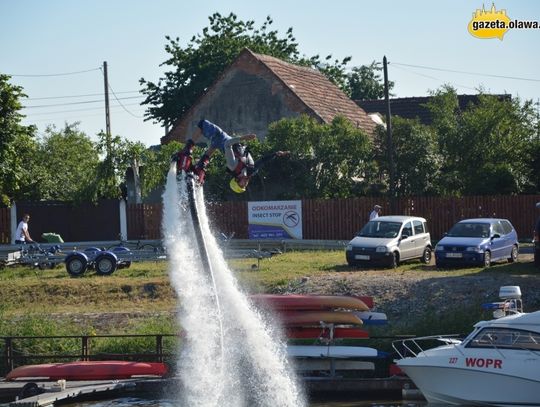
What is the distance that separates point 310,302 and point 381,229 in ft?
40.3

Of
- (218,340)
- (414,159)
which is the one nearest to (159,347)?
(218,340)

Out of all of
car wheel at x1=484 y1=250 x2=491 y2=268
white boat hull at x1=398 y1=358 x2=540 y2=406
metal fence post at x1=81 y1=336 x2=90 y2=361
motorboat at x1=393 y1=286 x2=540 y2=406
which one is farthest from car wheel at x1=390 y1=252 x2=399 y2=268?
metal fence post at x1=81 y1=336 x2=90 y2=361

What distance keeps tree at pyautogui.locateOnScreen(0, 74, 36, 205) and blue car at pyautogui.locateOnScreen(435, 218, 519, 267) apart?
18.6m

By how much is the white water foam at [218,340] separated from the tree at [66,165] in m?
27.6

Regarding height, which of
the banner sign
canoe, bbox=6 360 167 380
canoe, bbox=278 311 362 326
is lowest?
canoe, bbox=6 360 167 380

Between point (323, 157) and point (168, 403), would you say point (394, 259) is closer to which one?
point (168, 403)

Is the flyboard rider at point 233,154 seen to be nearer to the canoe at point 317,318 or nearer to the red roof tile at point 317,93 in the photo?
the canoe at point 317,318

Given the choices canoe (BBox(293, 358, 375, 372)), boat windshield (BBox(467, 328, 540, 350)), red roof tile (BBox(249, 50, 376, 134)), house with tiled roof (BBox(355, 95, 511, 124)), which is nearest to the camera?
boat windshield (BBox(467, 328, 540, 350))

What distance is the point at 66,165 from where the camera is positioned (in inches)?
2281

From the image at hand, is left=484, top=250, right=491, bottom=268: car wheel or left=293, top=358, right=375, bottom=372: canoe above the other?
left=484, top=250, right=491, bottom=268: car wheel

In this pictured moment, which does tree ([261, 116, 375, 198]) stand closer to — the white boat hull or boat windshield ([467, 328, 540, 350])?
the white boat hull

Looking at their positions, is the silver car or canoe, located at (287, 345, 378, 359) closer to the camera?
canoe, located at (287, 345, 378, 359)

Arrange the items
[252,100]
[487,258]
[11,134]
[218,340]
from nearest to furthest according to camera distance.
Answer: [218,340]
[487,258]
[11,134]
[252,100]

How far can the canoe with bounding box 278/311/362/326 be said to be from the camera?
23516mm
